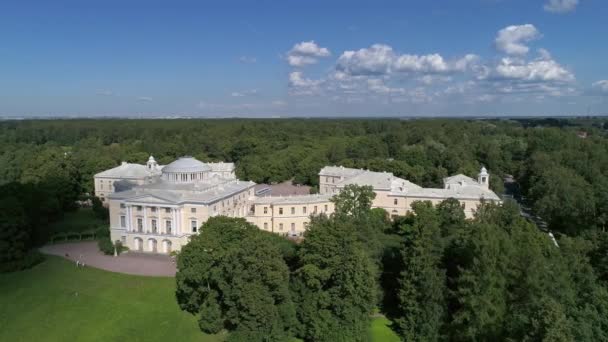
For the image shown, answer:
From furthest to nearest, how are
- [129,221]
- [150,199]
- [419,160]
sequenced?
[419,160]
[129,221]
[150,199]

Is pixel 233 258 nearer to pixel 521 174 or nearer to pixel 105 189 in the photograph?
pixel 105 189

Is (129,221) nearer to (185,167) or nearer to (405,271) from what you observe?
(185,167)

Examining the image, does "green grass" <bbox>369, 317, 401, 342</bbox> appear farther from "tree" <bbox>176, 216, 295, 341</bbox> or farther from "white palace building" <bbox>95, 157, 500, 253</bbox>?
"white palace building" <bbox>95, 157, 500, 253</bbox>

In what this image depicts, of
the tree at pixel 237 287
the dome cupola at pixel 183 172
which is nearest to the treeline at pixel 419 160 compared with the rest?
the dome cupola at pixel 183 172

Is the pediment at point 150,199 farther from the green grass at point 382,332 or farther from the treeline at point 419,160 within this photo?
the treeline at point 419,160

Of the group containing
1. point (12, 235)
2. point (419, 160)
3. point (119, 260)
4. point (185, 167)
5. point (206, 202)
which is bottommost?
point (119, 260)

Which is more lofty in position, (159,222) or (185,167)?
(185,167)

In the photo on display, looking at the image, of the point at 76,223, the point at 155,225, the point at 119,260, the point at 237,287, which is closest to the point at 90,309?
the point at 119,260

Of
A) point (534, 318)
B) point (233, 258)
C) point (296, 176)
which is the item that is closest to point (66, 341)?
point (233, 258)
